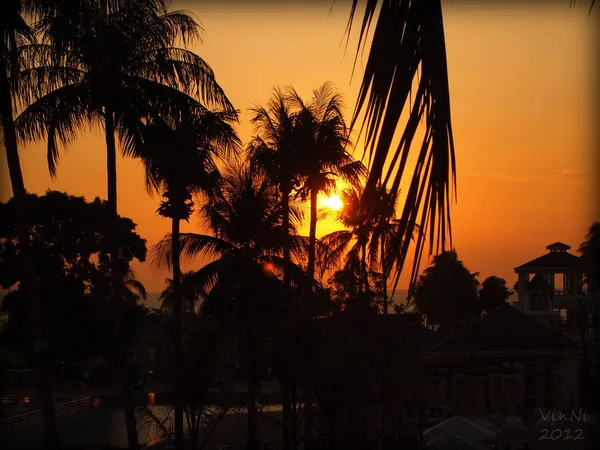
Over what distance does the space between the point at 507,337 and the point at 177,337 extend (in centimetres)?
2555

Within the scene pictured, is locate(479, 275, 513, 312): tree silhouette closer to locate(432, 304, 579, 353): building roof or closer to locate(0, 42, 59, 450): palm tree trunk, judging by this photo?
locate(432, 304, 579, 353): building roof

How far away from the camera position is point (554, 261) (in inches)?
2485

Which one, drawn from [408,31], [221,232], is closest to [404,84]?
[408,31]

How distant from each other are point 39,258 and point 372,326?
26410 mm

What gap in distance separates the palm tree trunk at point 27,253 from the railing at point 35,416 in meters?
8.56

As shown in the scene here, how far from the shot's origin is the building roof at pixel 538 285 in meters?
58.9

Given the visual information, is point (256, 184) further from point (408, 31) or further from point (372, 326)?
point (408, 31)

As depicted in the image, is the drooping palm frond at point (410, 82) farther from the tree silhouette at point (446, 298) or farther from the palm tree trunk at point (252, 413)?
the tree silhouette at point (446, 298)

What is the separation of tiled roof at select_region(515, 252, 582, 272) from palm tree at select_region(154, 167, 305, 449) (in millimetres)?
39466

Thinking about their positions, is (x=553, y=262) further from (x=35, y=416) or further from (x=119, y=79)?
(x=119, y=79)

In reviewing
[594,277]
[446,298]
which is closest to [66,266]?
[594,277]

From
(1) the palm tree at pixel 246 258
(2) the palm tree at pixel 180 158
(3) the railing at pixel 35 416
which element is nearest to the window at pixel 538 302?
(3) the railing at pixel 35 416

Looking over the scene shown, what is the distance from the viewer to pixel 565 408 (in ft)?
125

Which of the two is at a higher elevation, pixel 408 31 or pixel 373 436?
pixel 408 31
